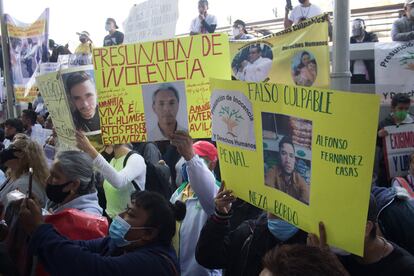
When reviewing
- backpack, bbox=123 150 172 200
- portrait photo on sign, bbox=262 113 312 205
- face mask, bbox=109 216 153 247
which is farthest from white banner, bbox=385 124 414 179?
face mask, bbox=109 216 153 247

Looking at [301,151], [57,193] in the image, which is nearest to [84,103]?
[57,193]

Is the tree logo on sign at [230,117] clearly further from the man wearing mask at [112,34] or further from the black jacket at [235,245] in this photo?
the man wearing mask at [112,34]

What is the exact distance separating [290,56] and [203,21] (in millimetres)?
6480

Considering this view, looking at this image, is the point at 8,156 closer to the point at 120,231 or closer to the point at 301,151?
the point at 120,231

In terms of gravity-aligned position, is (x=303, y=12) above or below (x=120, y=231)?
above

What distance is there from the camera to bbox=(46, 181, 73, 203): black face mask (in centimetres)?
293

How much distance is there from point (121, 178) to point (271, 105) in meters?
1.72

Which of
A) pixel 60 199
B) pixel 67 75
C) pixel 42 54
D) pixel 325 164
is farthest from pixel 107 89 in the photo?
pixel 42 54

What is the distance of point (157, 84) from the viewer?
349 centimetres

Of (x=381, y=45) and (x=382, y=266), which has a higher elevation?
(x=381, y=45)

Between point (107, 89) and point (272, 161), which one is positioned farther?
point (107, 89)

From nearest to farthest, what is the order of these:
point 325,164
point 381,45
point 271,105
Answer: point 325,164, point 271,105, point 381,45

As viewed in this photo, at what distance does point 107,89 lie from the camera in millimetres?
3580

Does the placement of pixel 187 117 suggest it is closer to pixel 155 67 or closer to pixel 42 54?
pixel 155 67
